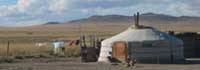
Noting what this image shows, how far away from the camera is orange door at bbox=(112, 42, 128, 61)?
133ft

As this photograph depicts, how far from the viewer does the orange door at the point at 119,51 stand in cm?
4062


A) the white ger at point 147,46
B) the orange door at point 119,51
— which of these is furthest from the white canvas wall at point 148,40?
the orange door at point 119,51

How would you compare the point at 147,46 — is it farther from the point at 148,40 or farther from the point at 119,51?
the point at 119,51

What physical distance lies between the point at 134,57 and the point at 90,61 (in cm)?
421

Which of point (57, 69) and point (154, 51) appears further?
point (154, 51)

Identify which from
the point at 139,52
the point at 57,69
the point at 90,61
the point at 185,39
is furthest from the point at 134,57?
the point at 185,39

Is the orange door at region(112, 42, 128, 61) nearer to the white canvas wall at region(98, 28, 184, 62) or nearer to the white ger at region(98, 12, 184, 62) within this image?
the white ger at region(98, 12, 184, 62)

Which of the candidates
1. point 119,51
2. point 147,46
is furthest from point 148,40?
point 119,51

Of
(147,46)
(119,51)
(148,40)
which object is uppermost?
(148,40)

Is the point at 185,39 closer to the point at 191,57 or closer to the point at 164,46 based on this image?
the point at 191,57

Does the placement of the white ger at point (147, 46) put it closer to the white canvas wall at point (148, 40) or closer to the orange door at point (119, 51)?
the white canvas wall at point (148, 40)

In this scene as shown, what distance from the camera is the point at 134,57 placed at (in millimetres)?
40312

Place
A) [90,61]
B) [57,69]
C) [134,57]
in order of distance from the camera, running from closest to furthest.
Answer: [57,69] → [134,57] → [90,61]

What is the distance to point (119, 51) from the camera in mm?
41000
